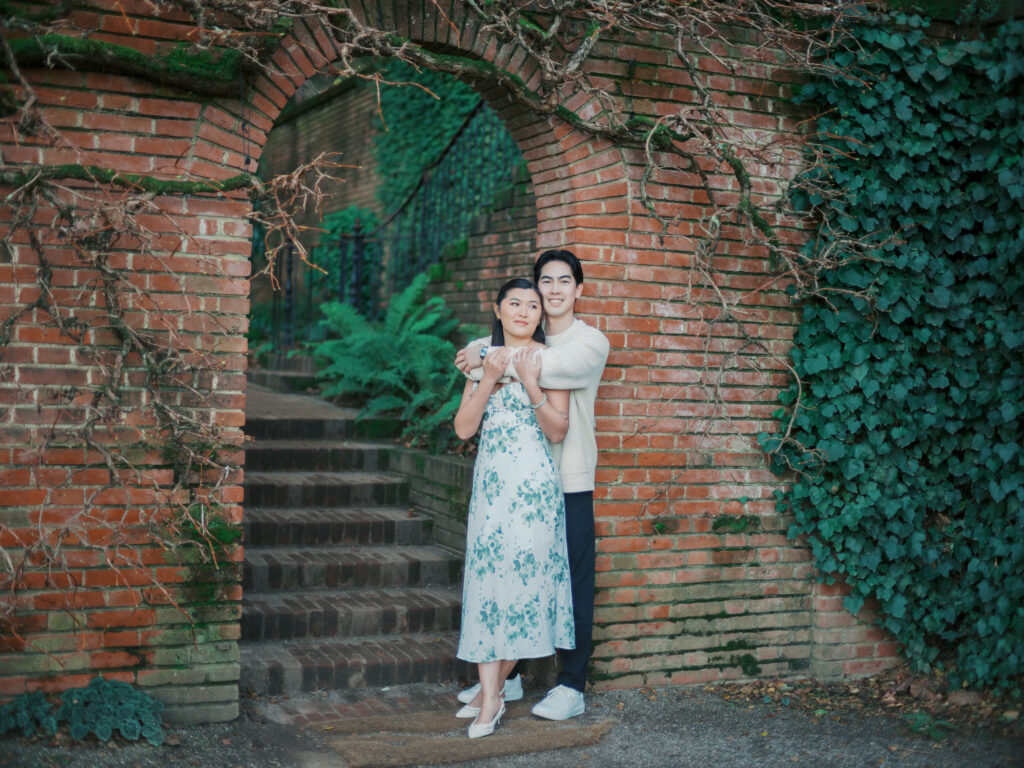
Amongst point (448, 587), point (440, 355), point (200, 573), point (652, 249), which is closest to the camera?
point (200, 573)

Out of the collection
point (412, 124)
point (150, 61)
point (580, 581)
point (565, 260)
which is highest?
point (412, 124)

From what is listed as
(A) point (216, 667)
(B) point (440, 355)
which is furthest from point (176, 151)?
(B) point (440, 355)

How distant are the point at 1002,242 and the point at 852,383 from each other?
1021 mm

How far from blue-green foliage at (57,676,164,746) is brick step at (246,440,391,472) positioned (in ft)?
8.68

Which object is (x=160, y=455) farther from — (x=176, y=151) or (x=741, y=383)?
(x=741, y=383)

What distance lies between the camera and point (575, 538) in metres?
4.31

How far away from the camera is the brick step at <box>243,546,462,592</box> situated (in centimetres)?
514

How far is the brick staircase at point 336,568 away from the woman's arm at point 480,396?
0.94 m

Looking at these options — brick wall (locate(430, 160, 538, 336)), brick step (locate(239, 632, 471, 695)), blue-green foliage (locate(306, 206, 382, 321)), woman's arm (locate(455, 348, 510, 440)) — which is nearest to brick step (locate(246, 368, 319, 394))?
blue-green foliage (locate(306, 206, 382, 321))

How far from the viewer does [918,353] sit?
16.0 feet

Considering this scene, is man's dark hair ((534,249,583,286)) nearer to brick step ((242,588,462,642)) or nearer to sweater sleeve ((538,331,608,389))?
→ sweater sleeve ((538,331,608,389))

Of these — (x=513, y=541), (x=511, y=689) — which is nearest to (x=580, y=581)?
(x=513, y=541)

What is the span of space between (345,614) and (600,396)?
1.86 meters

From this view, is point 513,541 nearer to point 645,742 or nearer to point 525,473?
point 525,473
